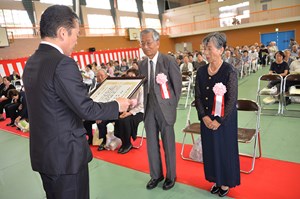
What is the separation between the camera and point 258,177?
2.76 m

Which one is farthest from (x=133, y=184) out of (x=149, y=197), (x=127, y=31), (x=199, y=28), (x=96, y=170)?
(x=199, y=28)

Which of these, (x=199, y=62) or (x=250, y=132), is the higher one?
(x=199, y=62)

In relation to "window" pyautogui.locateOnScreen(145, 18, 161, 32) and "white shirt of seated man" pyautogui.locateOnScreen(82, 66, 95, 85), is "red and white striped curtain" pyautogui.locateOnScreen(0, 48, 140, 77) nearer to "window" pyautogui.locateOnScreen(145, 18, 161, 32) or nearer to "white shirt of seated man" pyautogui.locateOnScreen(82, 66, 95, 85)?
"white shirt of seated man" pyautogui.locateOnScreen(82, 66, 95, 85)

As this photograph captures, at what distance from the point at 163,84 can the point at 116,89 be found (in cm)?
62

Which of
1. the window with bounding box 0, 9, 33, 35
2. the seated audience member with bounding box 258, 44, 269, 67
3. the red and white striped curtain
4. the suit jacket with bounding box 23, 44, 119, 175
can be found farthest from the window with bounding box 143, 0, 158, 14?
the suit jacket with bounding box 23, 44, 119, 175

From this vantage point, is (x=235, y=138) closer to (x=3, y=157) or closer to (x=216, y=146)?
(x=216, y=146)

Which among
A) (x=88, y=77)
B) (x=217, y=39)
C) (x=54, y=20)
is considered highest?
(x=54, y=20)

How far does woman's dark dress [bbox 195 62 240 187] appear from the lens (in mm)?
2221

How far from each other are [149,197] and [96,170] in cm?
115

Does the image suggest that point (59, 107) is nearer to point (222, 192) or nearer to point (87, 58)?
point (222, 192)

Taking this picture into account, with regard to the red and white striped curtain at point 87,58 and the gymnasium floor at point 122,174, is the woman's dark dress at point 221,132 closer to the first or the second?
the gymnasium floor at point 122,174

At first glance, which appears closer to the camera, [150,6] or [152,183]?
[152,183]

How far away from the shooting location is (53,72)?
127 centimetres

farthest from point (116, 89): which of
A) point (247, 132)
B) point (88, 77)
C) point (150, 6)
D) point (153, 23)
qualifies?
point (150, 6)
